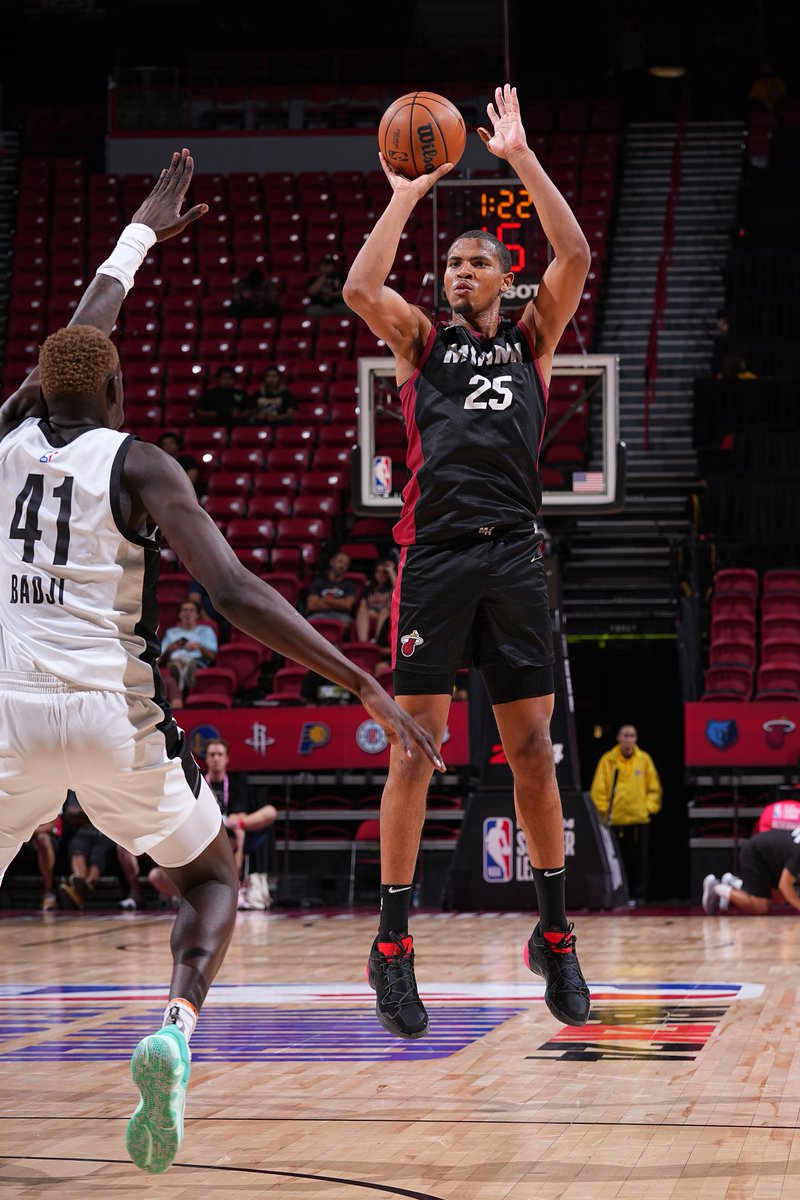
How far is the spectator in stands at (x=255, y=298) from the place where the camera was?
20.4m

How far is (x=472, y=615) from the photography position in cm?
490

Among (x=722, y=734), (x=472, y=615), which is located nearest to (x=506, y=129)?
(x=472, y=615)

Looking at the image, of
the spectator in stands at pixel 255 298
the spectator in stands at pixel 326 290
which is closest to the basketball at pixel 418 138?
the spectator in stands at pixel 326 290

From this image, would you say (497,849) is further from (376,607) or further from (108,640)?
(108,640)

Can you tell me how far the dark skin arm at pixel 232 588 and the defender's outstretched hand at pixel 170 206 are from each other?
1333 mm

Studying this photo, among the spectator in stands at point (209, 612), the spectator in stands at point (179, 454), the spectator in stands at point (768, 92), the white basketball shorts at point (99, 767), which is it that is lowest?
the white basketball shorts at point (99, 767)

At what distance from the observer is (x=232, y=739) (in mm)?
13664

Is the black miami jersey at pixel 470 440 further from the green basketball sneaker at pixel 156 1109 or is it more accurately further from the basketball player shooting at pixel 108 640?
the green basketball sneaker at pixel 156 1109

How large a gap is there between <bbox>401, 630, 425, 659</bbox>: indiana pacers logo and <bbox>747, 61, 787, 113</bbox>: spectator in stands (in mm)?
19998

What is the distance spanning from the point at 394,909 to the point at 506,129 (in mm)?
2475

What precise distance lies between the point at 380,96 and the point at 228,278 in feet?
12.1

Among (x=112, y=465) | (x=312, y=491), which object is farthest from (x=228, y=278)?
(x=112, y=465)

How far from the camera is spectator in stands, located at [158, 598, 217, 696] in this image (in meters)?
14.3

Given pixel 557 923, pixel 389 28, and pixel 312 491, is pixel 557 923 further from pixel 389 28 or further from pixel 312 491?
pixel 389 28
